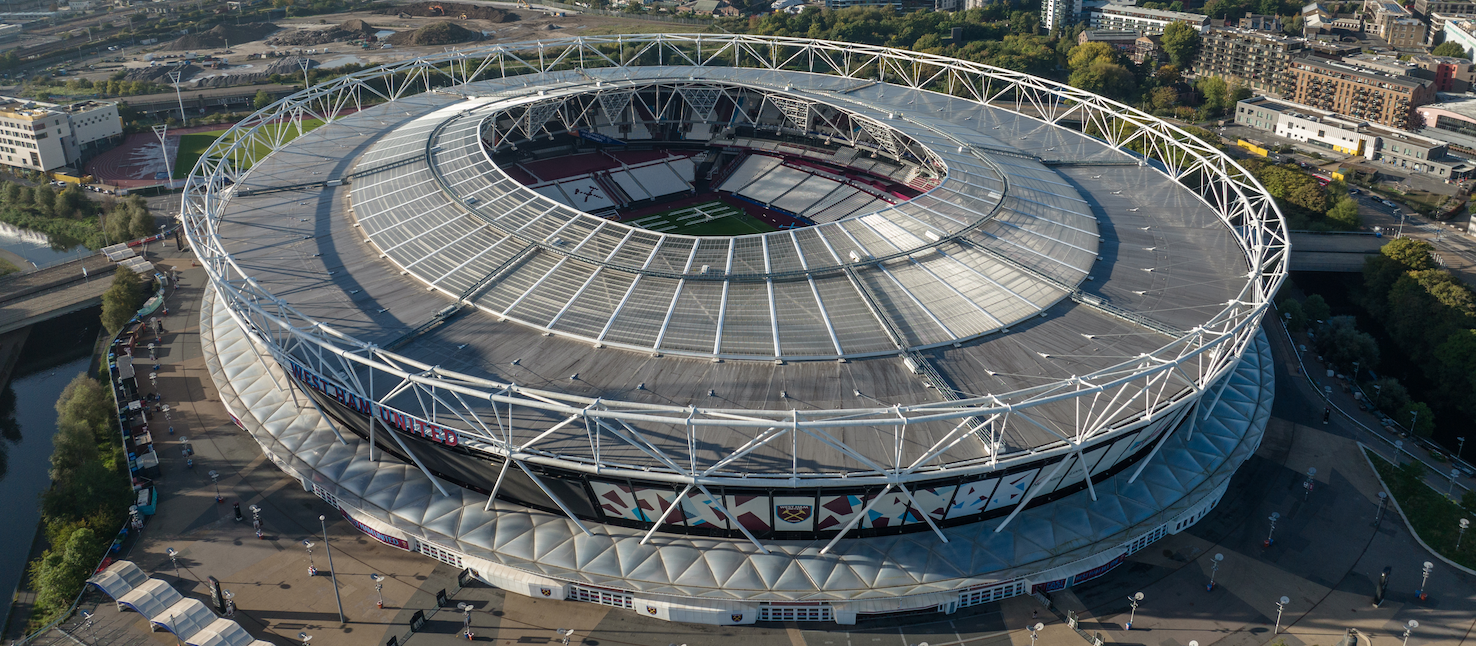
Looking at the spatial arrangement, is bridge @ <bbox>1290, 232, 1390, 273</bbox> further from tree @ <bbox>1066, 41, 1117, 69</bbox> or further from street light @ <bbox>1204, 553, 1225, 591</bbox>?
tree @ <bbox>1066, 41, 1117, 69</bbox>

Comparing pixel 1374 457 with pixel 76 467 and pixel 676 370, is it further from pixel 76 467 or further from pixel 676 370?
pixel 76 467

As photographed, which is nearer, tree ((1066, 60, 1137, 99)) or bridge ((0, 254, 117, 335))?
bridge ((0, 254, 117, 335))

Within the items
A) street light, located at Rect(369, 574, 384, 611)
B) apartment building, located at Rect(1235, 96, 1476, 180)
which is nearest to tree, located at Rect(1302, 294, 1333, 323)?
apartment building, located at Rect(1235, 96, 1476, 180)

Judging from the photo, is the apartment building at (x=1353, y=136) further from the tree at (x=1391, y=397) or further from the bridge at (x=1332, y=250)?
the tree at (x=1391, y=397)

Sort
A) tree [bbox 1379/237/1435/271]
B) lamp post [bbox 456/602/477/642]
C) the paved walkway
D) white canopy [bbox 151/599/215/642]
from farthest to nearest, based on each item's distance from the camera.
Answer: tree [bbox 1379/237/1435/271], the paved walkway, lamp post [bbox 456/602/477/642], white canopy [bbox 151/599/215/642]

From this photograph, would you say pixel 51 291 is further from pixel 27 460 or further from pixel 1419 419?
pixel 1419 419

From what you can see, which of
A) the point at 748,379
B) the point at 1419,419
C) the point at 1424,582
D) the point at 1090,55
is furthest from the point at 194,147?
the point at 1419,419

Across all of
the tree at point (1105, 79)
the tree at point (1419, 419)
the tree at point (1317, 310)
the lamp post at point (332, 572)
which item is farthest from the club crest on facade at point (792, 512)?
the tree at point (1105, 79)
